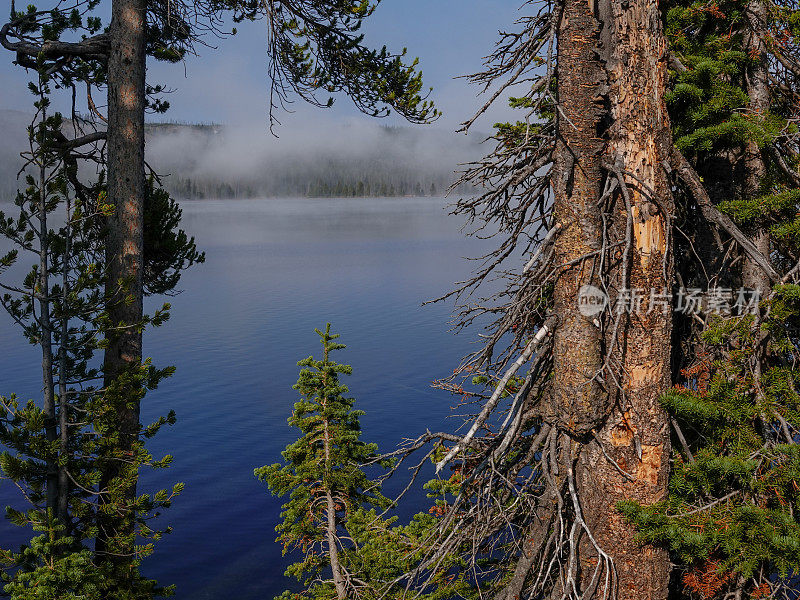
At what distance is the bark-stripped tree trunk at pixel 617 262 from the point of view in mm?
3900

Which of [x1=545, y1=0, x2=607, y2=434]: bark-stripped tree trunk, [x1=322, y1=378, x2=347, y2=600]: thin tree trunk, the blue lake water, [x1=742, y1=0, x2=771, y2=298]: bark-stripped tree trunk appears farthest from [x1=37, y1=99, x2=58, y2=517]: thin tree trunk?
the blue lake water

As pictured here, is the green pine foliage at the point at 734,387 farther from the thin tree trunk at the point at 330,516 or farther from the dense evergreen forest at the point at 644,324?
the thin tree trunk at the point at 330,516

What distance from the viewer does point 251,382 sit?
3741 cm

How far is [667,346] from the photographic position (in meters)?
4.07

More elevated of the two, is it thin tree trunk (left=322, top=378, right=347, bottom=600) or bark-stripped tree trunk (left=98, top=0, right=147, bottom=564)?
bark-stripped tree trunk (left=98, top=0, right=147, bottom=564)

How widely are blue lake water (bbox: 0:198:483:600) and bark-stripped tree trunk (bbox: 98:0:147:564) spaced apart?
1705 centimetres

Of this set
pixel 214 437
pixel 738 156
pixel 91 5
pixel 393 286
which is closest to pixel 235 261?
pixel 393 286

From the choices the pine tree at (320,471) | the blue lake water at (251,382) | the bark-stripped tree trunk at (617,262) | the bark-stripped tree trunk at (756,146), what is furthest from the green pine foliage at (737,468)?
the blue lake water at (251,382)

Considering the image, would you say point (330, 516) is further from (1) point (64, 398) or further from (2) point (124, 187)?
(2) point (124, 187)

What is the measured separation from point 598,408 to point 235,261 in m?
85.0

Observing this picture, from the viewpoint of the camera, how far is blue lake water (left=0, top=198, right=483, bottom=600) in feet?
81.9

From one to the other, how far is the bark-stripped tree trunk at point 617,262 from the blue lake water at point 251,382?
69.6 feet

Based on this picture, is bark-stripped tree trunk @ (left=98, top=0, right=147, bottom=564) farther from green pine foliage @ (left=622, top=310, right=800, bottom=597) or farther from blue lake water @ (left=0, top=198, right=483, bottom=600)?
blue lake water @ (left=0, top=198, right=483, bottom=600)

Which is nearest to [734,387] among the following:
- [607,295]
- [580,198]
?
[607,295]
